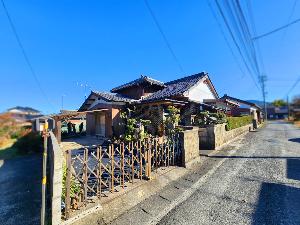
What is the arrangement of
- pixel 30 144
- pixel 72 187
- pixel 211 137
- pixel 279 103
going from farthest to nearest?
pixel 279 103 < pixel 30 144 < pixel 211 137 < pixel 72 187

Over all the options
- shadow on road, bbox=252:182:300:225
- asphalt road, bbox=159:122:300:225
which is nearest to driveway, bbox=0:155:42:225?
asphalt road, bbox=159:122:300:225

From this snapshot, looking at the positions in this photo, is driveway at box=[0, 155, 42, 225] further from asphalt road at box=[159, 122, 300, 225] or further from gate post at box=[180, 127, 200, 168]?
gate post at box=[180, 127, 200, 168]

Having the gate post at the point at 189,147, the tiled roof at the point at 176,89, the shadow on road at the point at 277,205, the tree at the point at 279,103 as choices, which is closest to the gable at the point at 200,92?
the tiled roof at the point at 176,89

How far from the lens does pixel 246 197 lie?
5488 millimetres

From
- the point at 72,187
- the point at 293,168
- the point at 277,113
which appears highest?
the point at 277,113

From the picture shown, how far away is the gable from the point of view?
60.7ft

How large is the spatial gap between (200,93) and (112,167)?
1663 centimetres

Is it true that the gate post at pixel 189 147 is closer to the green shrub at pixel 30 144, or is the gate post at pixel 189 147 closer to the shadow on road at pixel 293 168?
the shadow on road at pixel 293 168

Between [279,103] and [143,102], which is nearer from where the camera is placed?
[143,102]

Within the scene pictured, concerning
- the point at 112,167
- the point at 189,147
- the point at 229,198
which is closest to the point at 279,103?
the point at 189,147

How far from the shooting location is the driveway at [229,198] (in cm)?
448

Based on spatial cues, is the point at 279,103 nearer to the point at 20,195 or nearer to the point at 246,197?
the point at 246,197

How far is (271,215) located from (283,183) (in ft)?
7.95

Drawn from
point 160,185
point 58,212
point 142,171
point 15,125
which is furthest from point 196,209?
point 15,125
